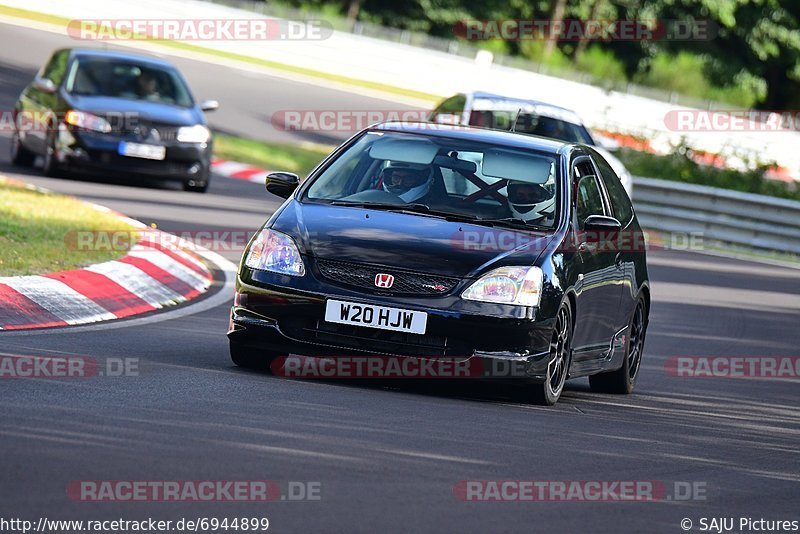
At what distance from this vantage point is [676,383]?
464 inches

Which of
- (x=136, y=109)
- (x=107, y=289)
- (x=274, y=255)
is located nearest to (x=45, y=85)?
(x=136, y=109)

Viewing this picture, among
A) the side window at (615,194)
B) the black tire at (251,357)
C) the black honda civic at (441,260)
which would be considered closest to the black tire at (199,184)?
the side window at (615,194)

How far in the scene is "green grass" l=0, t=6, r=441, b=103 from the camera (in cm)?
4294

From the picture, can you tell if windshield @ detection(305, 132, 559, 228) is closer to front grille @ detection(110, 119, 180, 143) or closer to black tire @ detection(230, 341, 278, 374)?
black tire @ detection(230, 341, 278, 374)

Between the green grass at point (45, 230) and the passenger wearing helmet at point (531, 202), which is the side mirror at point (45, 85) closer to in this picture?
the green grass at point (45, 230)

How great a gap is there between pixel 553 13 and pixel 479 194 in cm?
5811

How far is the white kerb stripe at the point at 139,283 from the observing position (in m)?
11.9

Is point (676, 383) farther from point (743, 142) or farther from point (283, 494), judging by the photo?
point (743, 142)

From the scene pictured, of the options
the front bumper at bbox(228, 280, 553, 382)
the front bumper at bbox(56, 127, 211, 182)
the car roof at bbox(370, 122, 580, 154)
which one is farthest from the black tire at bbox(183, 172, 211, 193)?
the front bumper at bbox(228, 280, 553, 382)

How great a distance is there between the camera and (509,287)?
8.93 meters

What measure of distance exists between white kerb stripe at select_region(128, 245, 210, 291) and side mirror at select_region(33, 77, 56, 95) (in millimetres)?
7949

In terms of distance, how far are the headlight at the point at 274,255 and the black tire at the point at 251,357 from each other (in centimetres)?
49

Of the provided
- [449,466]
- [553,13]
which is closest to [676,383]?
Result: [449,466]

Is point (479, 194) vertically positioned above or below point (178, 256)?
above
